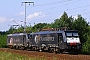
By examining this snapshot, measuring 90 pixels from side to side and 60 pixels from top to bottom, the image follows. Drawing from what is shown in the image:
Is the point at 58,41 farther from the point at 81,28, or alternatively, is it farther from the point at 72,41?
the point at 81,28

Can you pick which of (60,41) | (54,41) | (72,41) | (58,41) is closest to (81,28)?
(54,41)

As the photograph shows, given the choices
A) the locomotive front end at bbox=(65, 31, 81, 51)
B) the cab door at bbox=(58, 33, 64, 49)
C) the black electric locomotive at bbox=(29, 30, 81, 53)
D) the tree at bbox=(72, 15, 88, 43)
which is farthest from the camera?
the tree at bbox=(72, 15, 88, 43)

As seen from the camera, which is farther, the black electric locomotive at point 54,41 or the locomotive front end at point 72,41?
the black electric locomotive at point 54,41

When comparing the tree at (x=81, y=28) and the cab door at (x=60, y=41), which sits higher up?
the tree at (x=81, y=28)

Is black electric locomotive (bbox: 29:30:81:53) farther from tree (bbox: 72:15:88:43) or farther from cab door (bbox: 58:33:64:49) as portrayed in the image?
tree (bbox: 72:15:88:43)

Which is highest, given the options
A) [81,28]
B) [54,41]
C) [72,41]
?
[81,28]

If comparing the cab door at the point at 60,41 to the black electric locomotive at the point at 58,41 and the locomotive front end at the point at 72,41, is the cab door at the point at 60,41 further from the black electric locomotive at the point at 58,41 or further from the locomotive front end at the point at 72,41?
the locomotive front end at the point at 72,41

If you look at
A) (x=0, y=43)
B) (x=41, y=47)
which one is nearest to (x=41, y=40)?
(x=41, y=47)

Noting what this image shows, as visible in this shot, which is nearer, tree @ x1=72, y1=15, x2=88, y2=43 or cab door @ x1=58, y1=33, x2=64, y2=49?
cab door @ x1=58, y1=33, x2=64, y2=49

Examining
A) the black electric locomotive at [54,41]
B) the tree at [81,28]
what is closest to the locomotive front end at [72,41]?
the black electric locomotive at [54,41]

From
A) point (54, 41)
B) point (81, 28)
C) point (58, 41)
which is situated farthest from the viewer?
point (81, 28)

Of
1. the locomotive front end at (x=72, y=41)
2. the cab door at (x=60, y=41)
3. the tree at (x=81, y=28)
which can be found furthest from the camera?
the tree at (x=81, y=28)

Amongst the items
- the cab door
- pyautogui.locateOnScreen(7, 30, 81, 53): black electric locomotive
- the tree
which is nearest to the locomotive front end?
pyautogui.locateOnScreen(7, 30, 81, 53): black electric locomotive

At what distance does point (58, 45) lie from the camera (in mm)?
36844
